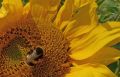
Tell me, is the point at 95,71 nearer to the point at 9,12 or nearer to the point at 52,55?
the point at 52,55

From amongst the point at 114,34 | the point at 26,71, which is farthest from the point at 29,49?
the point at 114,34

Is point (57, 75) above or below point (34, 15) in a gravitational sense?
below

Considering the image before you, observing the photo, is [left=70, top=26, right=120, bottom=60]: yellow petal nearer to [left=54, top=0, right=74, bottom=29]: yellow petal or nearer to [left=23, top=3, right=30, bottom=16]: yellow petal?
[left=54, top=0, right=74, bottom=29]: yellow petal

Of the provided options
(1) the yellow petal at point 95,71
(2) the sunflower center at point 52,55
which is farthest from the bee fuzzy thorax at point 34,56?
(1) the yellow petal at point 95,71

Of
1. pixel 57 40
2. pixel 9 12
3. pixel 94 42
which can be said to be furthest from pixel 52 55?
pixel 9 12

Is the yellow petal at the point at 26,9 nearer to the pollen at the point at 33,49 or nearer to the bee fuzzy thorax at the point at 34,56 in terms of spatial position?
the pollen at the point at 33,49

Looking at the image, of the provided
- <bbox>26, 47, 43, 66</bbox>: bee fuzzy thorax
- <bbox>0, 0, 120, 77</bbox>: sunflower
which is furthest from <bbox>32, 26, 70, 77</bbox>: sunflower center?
<bbox>26, 47, 43, 66</bbox>: bee fuzzy thorax

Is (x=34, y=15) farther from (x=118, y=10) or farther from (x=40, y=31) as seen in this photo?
(x=118, y=10)
